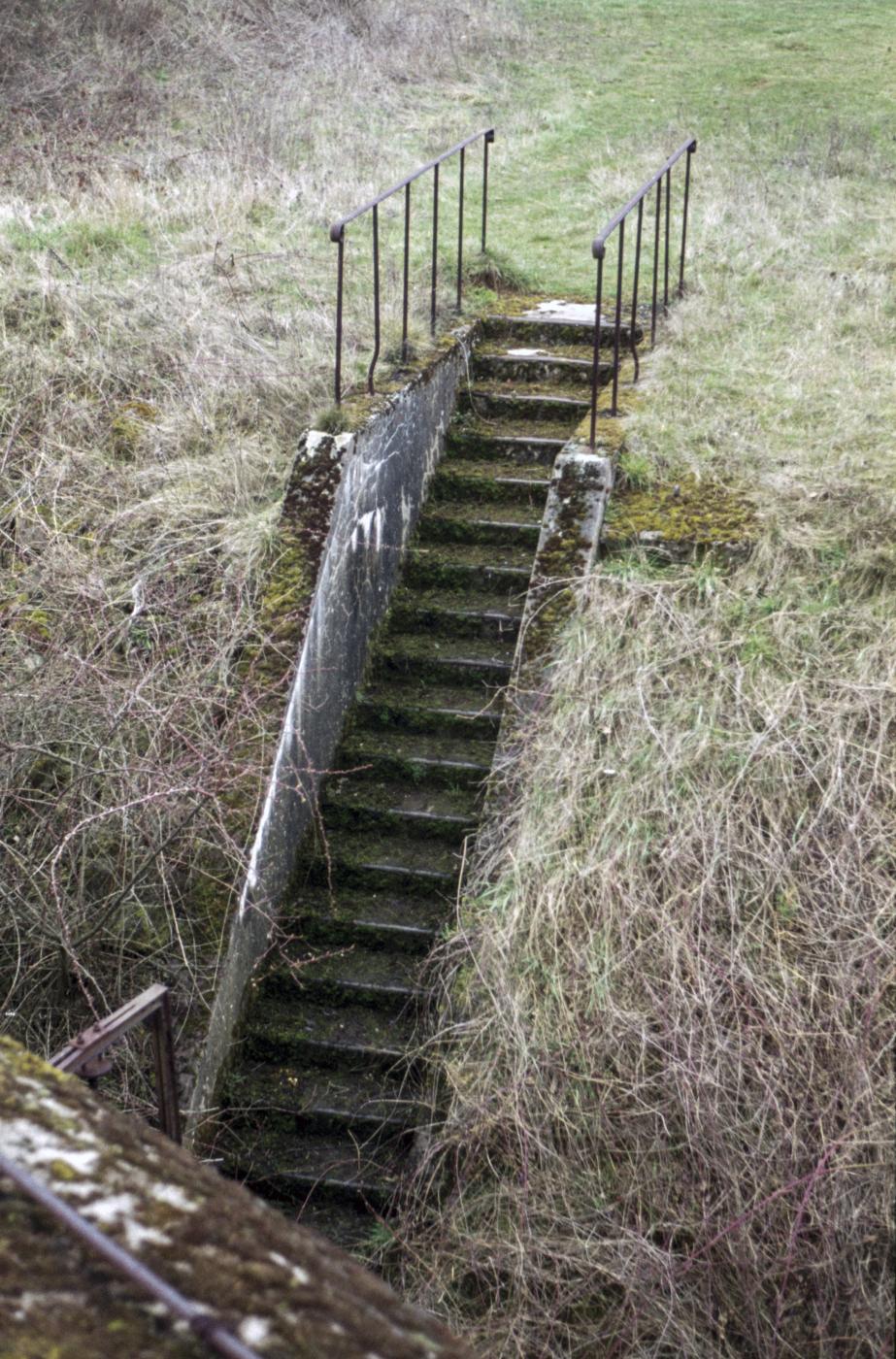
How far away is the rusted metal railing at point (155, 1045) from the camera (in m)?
2.92

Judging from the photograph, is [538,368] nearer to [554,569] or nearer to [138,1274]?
[554,569]

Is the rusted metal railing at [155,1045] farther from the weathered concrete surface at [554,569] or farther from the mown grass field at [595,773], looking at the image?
the weathered concrete surface at [554,569]

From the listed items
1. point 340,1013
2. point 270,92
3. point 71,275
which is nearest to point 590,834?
point 340,1013

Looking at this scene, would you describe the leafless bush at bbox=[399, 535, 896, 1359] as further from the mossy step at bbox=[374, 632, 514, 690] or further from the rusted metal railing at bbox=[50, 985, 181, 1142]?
the rusted metal railing at bbox=[50, 985, 181, 1142]

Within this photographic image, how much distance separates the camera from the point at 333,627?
651 centimetres

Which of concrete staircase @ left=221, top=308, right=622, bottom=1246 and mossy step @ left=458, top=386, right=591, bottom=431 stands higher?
mossy step @ left=458, top=386, right=591, bottom=431

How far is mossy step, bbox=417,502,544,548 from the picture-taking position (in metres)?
7.36

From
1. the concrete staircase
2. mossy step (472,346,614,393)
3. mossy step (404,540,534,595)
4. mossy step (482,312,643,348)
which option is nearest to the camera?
the concrete staircase

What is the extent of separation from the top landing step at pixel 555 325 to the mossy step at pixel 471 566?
209cm

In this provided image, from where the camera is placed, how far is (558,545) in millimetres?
6430

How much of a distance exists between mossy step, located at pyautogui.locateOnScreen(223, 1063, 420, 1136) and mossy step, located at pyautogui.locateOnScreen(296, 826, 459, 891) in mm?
932

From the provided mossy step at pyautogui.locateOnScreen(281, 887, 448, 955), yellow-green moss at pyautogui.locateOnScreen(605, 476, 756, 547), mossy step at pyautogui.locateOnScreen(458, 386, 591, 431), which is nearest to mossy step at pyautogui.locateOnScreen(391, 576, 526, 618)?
yellow-green moss at pyautogui.locateOnScreen(605, 476, 756, 547)


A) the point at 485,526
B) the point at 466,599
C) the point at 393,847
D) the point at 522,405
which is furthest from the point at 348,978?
the point at 522,405

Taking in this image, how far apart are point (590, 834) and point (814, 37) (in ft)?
49.1
